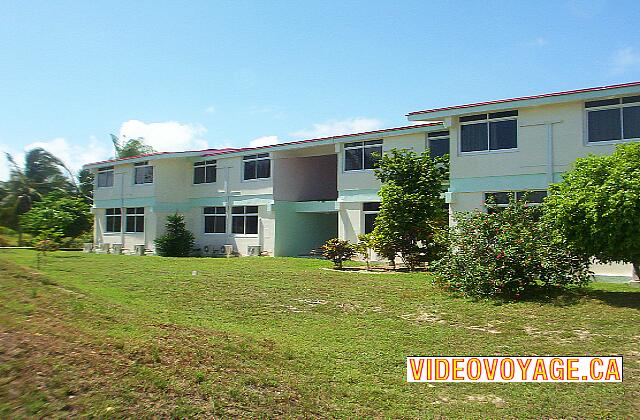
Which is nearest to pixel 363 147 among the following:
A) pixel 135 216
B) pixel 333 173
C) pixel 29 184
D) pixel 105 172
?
pixel 333 173

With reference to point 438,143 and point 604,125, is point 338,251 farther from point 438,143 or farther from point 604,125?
point 604,125

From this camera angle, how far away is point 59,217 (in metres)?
34.4

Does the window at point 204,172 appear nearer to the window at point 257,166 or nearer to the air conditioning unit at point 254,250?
the window at point 257,166

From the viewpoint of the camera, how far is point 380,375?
22.0 feet

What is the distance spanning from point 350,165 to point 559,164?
954 centimetres

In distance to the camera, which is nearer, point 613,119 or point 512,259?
point 512,259

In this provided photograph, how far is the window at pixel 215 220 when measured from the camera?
2945cm

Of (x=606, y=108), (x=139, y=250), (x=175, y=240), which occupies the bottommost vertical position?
(x=139, y=250)

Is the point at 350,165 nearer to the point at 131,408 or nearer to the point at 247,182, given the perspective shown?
the point at 247,182

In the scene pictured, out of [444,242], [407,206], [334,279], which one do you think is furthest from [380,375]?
Answer: [407,206]

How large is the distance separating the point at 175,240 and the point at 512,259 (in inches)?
807

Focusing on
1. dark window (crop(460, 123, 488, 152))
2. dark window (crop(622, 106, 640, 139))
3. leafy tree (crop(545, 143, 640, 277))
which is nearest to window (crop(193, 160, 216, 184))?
dark window (crop(460, 123, 488, 152))

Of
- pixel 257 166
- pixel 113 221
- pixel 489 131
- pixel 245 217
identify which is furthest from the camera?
pixel 113 221

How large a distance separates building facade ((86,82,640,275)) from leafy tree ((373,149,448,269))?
34.0 inches
